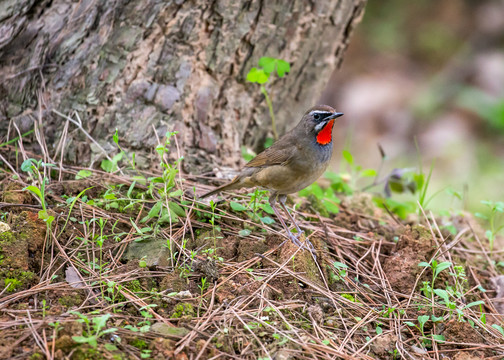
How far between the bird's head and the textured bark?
1061mm

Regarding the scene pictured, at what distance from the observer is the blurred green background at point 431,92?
9352mm

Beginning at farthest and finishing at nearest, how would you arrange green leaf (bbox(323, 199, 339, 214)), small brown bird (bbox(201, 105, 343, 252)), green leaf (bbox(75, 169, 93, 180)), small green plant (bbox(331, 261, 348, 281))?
green leaf (bbox(323, 199, 339, 214)) → small brown bird (bbox(201, 105, 343, 252)) → green leaf (bbox(75, 169, 93, 180)) → small green plant (bbox(331, 261, 348, 281))

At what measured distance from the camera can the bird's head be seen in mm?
4844

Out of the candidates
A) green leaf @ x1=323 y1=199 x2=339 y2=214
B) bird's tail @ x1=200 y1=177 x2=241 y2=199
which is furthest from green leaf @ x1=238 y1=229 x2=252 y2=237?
green leaf @ x1=323 y1=199 x2=339 y2=214

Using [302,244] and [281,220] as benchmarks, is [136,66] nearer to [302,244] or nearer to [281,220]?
[281,220]

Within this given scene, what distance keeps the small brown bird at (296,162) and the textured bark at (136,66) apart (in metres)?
0.62

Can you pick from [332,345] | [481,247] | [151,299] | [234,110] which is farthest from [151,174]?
[481,247]

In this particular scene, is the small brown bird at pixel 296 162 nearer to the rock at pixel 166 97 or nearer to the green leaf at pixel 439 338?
the rock at pixel 166 97

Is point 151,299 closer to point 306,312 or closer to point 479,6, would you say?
point 306,312

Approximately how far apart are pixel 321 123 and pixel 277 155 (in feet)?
1.56

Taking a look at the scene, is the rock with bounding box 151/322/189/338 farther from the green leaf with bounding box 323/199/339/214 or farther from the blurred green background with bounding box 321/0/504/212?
the blurred green background with bounding box 321/0/504/212

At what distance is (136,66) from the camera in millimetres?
5070

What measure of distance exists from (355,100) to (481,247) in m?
6.08

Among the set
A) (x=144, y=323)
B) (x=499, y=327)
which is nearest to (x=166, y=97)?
(x=144, y=323)
